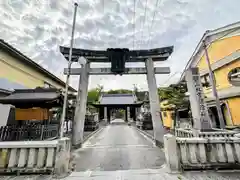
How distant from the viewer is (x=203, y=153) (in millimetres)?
3479

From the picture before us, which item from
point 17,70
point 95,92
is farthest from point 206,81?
point 95,92

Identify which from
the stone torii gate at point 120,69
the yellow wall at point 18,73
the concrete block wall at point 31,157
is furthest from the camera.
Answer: the yellow wall at point 18,73

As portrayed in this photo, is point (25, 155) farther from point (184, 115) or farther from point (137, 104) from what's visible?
point (137, 104)

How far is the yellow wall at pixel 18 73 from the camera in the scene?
28.4 ft

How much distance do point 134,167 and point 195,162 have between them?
165 cm

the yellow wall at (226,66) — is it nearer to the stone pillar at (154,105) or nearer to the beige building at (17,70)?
the stone pillar at (154,105)

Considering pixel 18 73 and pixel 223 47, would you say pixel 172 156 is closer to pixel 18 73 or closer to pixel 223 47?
pixel 223 47

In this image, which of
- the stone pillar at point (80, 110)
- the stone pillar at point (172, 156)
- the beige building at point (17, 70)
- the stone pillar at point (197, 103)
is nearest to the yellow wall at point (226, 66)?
the stone pillar at point (197, 103)

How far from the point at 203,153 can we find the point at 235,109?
6.95 m

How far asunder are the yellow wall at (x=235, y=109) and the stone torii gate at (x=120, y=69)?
15.3 ft

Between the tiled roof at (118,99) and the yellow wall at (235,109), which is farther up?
the tiled roof at (118,99)

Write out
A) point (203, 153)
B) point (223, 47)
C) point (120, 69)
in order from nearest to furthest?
point (203, 153), point (120, 69), point (223, 47)

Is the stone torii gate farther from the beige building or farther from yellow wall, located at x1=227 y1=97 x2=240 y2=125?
yellow wall, located at x1=227 y1=97 x2=240 y2=125

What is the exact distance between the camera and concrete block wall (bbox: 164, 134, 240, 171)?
342 cm
